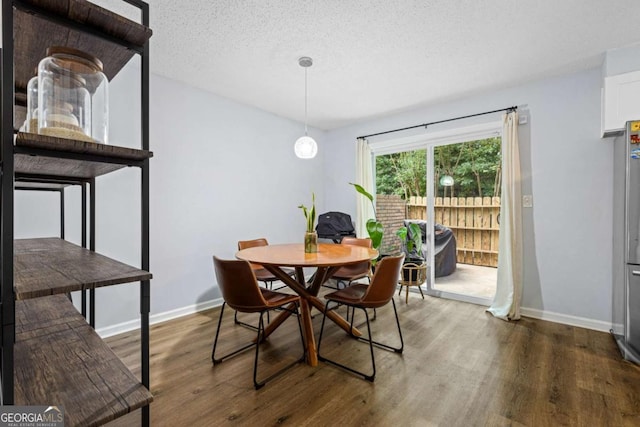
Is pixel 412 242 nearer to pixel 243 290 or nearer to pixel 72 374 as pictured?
pixel 243 290

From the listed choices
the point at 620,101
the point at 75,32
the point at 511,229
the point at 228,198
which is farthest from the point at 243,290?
the point at 620,101

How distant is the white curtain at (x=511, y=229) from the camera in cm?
326

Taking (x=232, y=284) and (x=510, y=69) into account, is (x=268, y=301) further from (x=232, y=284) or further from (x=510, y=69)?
(x=510, y=69)

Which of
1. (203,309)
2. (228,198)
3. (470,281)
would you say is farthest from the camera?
(470,281)

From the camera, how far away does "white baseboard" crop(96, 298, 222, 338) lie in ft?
9.16

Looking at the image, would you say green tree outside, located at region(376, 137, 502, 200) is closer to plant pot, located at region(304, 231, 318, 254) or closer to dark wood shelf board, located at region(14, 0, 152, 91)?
plant pot, located at region(304, 231, 318, 254)

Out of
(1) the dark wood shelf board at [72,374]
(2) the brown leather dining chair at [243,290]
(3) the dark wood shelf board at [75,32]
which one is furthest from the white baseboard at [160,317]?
(3) the dark wood shelf board at [75,32]

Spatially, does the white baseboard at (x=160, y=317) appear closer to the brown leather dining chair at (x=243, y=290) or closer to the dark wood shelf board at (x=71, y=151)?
the brown leather dining chair at (x=243, y=290)

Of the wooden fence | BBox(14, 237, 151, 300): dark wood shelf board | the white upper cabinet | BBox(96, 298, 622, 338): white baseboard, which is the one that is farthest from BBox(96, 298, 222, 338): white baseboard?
the white upper cabinet

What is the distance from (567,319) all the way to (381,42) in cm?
327

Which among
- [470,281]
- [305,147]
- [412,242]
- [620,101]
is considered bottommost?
[470,281]

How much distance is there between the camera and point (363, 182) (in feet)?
15.2

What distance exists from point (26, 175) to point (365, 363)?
230 centimetres

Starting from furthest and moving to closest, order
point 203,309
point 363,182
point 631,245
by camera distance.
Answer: point 363,182, point 203,309, point 631,245
